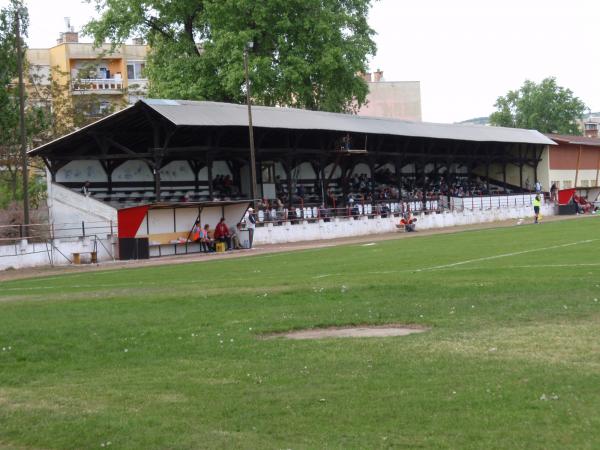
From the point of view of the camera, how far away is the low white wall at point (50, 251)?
Answer: 35.8 meters

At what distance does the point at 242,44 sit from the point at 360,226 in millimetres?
14750

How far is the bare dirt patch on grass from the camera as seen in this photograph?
12.8 metres

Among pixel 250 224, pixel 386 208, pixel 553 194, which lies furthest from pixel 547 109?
pixel 250 224

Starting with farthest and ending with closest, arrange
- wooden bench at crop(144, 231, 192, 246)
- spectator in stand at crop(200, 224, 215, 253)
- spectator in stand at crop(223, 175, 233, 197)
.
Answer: spectator in stand at crop(223, 175, 233, 197) → spectator in stand at crop(200, 224, 215, 253) → wooden bench at crop(144, 231, 192, 246)

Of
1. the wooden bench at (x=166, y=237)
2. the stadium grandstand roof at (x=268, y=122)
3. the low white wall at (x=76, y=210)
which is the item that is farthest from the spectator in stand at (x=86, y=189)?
the wooden bench at (x=166, y=237)

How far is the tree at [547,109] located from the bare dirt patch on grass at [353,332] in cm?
12839

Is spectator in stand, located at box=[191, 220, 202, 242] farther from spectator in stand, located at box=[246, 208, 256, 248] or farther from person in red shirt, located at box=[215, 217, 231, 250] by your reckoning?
spectator in stand, located at box=[246, 208, 256, 248]

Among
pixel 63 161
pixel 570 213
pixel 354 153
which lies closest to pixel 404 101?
pixel 570 213

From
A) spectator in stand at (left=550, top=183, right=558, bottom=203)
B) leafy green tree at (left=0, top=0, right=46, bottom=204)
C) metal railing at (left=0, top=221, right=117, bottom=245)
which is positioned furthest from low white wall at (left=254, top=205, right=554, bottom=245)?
leafy green tree at (left=0, top=0, right=46, bottom=204)

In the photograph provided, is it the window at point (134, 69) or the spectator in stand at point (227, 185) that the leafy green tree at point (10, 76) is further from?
the window at point (134, 69)

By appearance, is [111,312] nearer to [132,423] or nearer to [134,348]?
[134,348]

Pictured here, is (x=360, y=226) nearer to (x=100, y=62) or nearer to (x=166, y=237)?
(x=166, y=237)

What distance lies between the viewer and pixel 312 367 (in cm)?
1052

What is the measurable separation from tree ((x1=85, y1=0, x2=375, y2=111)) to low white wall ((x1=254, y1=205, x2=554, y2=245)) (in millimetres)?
11908
